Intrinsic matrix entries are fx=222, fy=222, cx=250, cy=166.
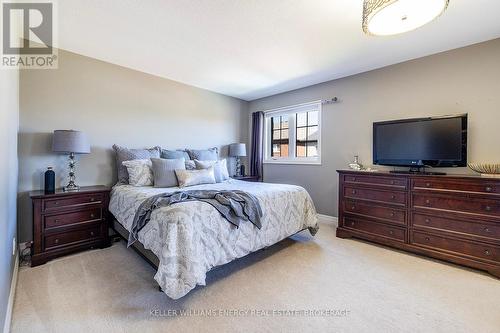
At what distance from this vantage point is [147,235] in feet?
6.23

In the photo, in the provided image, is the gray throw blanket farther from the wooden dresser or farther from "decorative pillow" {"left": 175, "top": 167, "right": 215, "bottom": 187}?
the wooden dresser

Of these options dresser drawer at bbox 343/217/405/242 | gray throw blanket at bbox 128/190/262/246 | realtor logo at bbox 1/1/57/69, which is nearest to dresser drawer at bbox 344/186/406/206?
dresser drawer at bbox 343/217/405/242

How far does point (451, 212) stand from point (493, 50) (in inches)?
73.5

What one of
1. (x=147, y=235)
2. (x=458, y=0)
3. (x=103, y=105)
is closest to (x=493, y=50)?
(x=458, y=0)

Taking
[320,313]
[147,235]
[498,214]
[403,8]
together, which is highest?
[403,8]

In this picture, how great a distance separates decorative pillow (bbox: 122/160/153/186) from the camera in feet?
9.62

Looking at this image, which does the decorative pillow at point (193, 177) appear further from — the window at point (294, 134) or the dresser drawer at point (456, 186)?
the dresser drawer at point (456, 186)

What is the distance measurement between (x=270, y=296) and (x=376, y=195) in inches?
76.0

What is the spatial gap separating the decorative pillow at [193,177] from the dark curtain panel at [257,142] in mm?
1774

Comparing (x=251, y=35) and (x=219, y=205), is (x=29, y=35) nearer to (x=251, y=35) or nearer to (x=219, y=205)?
(x=251, y=35)

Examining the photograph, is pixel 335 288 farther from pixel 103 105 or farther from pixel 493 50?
pixel 103 105

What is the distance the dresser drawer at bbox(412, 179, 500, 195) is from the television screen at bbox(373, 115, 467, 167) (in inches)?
12.5

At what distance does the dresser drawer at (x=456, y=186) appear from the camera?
2139 mm

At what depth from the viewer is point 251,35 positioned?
2410 mm
